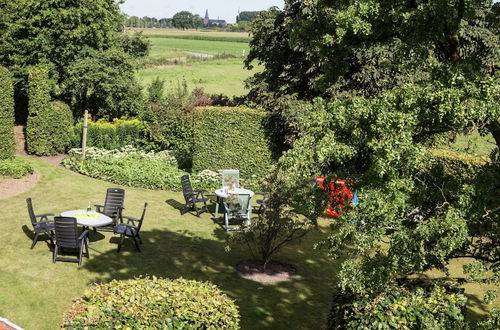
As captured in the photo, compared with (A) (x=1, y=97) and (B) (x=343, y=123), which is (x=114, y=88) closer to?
(A) (x=1, y=97)

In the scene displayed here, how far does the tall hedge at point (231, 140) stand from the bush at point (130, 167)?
1.40m

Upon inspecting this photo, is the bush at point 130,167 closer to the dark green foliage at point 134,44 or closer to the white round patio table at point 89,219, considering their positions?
the white round patio table at point 89,219

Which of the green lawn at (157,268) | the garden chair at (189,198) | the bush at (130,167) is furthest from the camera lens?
the bush at (130,167)

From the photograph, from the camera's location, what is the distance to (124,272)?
11.2 m

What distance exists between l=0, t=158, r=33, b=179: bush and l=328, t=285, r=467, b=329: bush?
1478 cm

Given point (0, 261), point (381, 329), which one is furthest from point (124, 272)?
point (381, 329)

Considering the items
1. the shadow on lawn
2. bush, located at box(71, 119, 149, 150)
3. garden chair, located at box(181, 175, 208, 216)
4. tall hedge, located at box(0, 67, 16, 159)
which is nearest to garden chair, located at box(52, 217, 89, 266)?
the shadow on lawn

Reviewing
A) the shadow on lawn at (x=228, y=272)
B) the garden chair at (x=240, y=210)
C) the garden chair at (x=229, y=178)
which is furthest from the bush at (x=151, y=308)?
the garden chair at (x=229, y=178)

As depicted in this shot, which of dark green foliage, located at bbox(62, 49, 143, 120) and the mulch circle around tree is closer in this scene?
the mulch circle around tree

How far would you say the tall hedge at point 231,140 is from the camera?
19.8 metres

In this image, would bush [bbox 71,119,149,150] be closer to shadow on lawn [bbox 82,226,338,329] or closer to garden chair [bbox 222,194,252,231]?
garden chair [bbox 222,194,252,231]

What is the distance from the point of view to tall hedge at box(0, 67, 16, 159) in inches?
715

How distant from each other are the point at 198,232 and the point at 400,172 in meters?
9.34

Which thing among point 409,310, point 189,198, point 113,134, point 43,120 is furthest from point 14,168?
point 409,310
